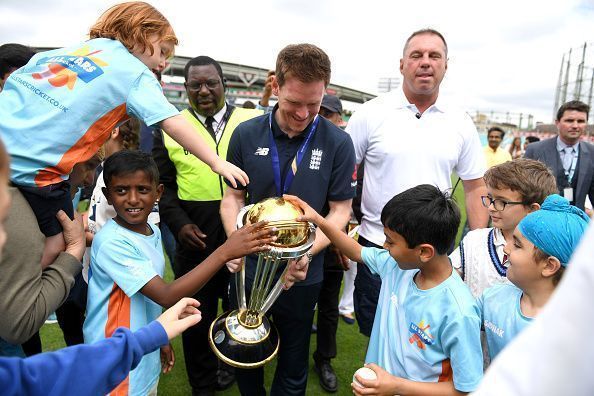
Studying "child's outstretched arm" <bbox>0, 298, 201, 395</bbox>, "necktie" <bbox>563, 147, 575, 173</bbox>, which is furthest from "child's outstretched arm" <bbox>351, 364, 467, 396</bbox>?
"necktie" <bbox>563, 147, 575, 173</bbox>

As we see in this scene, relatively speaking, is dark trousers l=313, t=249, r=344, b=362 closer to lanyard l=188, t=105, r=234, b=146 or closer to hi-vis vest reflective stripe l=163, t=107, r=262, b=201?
hi-vis vest reflective stripe l=163, t=107, r=262, b=201

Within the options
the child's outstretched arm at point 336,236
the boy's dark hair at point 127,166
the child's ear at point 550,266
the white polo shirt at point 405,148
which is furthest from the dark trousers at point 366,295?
the boy's dark hair at point 127,166

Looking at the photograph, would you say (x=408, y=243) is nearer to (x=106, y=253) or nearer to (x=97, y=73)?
(x=106, y=253)

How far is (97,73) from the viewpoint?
6.12ft

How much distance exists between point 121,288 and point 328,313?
212 centimetres

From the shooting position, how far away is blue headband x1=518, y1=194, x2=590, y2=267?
5.31 ft

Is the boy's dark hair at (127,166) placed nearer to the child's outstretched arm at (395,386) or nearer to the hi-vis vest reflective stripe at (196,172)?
the hi-vis vest reflective stripe at (196,172)

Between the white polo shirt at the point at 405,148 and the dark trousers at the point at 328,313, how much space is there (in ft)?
2.52

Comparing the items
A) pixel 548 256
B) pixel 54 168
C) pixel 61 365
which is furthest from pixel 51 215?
pixel 548 256

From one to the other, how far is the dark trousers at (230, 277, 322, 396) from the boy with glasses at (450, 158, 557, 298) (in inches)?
36.3

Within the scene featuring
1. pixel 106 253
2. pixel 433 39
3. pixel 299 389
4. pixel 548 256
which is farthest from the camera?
pixel 433 39

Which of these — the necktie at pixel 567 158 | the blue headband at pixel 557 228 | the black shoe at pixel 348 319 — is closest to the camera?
the blue headband at pixel 557 228

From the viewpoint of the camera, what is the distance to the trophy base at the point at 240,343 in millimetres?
1950

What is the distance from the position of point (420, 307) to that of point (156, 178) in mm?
1570
